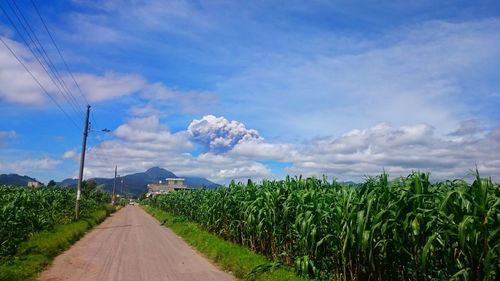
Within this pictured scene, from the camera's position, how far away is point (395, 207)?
8.51 meters

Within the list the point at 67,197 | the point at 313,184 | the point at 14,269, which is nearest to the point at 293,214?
the point at 313,184

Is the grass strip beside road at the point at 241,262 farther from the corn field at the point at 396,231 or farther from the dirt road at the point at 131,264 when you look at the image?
the corn field at the point at 396,231

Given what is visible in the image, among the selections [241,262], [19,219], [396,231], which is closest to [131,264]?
[241,262]

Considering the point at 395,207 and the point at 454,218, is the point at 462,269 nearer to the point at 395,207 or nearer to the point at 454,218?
the point at 454,218

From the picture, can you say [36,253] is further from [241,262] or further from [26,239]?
[241,262]

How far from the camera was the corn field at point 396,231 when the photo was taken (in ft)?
22.8

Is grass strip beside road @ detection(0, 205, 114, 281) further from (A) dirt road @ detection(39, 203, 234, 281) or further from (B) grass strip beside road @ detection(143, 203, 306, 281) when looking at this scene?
(B) grass strip beside road @ detection(143, 203, 306, 281)

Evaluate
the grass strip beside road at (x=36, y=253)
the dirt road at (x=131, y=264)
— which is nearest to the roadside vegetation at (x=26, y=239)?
the grass strip beside road at (x=36, y=253)

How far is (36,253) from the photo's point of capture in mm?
16844

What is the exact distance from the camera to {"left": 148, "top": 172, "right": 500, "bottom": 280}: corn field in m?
6.94

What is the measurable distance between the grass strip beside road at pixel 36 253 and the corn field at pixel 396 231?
7852mm

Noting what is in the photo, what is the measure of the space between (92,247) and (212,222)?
7.59 meters

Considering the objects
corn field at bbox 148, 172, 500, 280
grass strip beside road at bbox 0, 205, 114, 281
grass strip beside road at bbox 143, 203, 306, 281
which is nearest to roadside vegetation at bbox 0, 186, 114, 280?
grass strip beside road at bbox 0, 205, 114, 281

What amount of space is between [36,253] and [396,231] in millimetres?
14067
